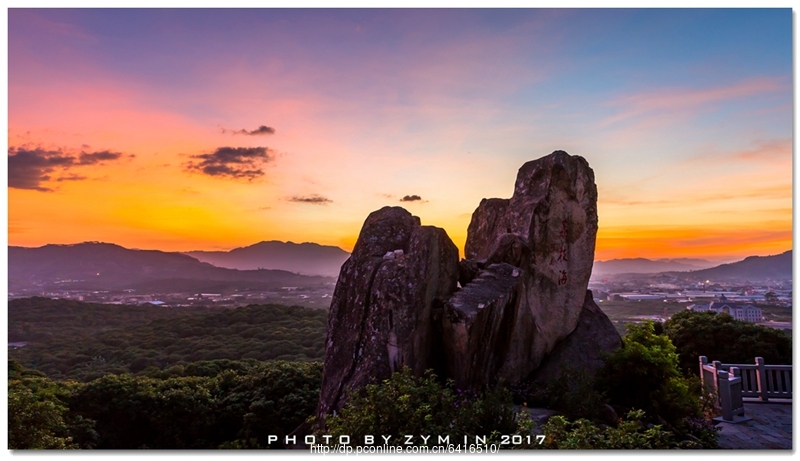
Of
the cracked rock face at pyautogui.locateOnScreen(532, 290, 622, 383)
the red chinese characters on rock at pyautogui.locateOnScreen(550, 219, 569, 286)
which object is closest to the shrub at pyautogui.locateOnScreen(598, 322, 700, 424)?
the cracked rock face at pyautogui.locateOnScreen(532, 290, 622, 383)

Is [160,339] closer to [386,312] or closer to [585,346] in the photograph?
[386,312]

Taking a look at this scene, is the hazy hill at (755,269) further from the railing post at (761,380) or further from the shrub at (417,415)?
the shrub at (417,415)

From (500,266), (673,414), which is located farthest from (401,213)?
(673,414)

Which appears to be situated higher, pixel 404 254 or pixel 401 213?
pixel 401 213

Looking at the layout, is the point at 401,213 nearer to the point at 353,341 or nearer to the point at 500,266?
the point at 500,266

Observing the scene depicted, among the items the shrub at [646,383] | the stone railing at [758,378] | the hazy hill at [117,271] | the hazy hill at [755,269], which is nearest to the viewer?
the hazy hill at [755,269]

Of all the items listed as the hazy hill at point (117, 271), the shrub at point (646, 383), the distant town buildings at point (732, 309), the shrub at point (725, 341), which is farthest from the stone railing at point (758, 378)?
the hazy hill at point (117, 271)
